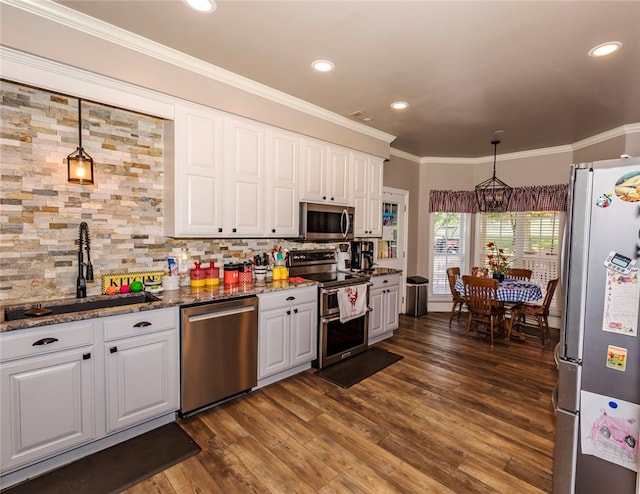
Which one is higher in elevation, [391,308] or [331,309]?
[331,309]

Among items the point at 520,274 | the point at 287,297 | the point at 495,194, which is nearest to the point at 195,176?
the point at 287,297

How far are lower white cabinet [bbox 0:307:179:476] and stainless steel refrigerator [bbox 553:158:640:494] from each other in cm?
245

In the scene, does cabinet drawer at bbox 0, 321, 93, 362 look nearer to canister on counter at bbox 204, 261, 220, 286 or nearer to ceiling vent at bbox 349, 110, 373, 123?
canister on counter at bbox 204, 261, 220, 286

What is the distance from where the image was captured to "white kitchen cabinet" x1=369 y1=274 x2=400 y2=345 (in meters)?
4.11

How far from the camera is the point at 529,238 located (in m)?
5.36

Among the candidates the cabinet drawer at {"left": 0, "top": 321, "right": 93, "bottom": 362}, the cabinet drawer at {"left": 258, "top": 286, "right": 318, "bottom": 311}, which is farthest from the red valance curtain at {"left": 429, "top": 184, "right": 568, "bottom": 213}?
the cabinet drawer at {"left": 0, "top": 321, "right": 93, "bottom": 362}

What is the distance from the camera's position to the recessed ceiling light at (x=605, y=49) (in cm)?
226

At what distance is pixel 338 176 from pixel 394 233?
2.04 metres

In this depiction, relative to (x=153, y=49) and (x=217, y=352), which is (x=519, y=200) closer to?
(x=217, y=352)

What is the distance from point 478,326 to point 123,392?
15.8 ft

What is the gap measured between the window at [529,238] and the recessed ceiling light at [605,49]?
3212 mm

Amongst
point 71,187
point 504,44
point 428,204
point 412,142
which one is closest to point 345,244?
point 412,142

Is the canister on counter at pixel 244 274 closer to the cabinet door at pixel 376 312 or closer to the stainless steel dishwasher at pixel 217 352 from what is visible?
the stainless steel dishwasher at pixel 217 352

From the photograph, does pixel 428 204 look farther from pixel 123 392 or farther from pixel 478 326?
pixel 123 392
